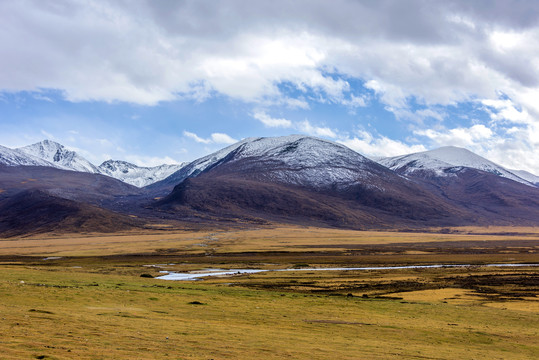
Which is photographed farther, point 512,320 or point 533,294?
point 533,294

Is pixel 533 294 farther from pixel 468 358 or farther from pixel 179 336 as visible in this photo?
pixel 179 336

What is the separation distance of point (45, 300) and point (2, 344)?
15384 mm

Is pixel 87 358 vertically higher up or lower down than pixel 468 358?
higher up

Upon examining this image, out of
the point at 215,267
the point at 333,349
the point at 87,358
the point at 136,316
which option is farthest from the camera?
the point at 215,267

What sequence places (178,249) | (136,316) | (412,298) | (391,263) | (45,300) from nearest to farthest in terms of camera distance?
(136,316) → (45,300) → (412,298) → (391,263) → (178,249)

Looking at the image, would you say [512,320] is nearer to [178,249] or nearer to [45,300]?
[45,300]

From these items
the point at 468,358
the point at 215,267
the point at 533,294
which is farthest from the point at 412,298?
the point at 215,267

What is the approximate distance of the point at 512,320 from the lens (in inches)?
1367

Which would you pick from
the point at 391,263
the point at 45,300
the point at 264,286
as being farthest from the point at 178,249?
the point at 45,300

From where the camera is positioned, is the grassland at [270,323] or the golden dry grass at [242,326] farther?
the grassland at [270,323]

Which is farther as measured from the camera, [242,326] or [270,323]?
[270,323]

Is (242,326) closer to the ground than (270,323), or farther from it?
farther from it

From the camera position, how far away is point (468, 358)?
22781 mm

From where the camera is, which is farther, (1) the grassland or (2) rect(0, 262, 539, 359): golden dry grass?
(1) the grassland
